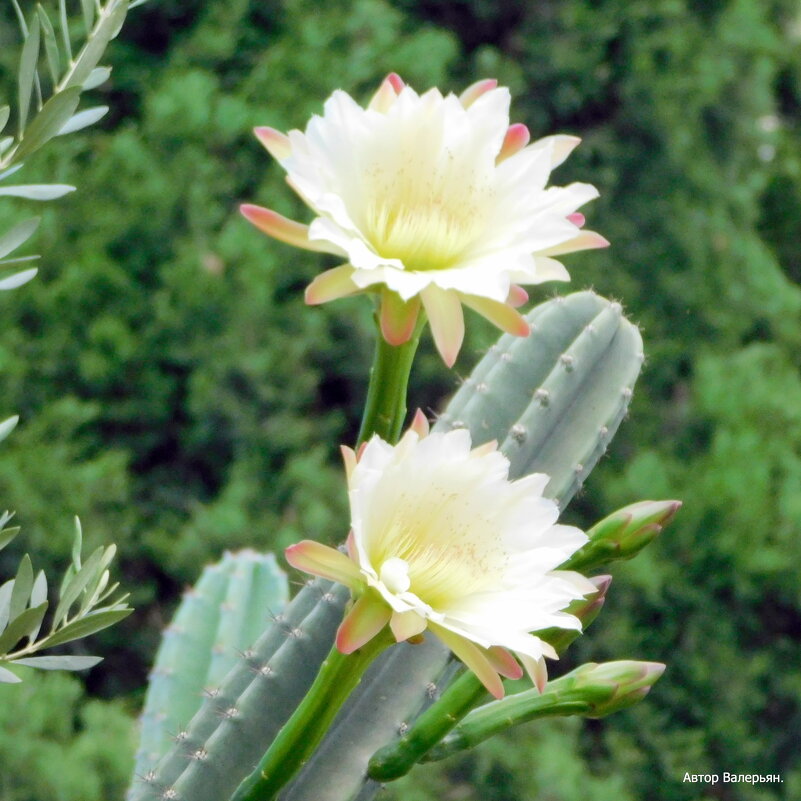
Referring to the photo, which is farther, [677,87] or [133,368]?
[677,87]

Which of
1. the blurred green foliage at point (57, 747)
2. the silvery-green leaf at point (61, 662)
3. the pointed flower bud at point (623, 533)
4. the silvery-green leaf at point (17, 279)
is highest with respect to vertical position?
the silvery-green leaf at point (17, 279)

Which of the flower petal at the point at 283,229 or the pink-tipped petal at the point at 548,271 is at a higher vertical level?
the flower petal at the point at 283,229

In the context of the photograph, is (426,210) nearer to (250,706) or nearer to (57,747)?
(250,706)

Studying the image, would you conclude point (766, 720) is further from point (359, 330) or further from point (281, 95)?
point (281, 95)

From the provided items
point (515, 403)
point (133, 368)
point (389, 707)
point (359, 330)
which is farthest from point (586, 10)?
point (389, 707)

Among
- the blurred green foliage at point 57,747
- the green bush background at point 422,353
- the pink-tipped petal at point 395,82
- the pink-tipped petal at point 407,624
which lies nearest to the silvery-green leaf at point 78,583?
the pink-tipped petal at point 407,624

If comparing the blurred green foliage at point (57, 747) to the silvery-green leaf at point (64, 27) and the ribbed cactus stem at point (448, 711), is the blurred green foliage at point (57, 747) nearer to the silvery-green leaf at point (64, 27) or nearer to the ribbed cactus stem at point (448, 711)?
the ribbed cactus stem at point (448, 711)
